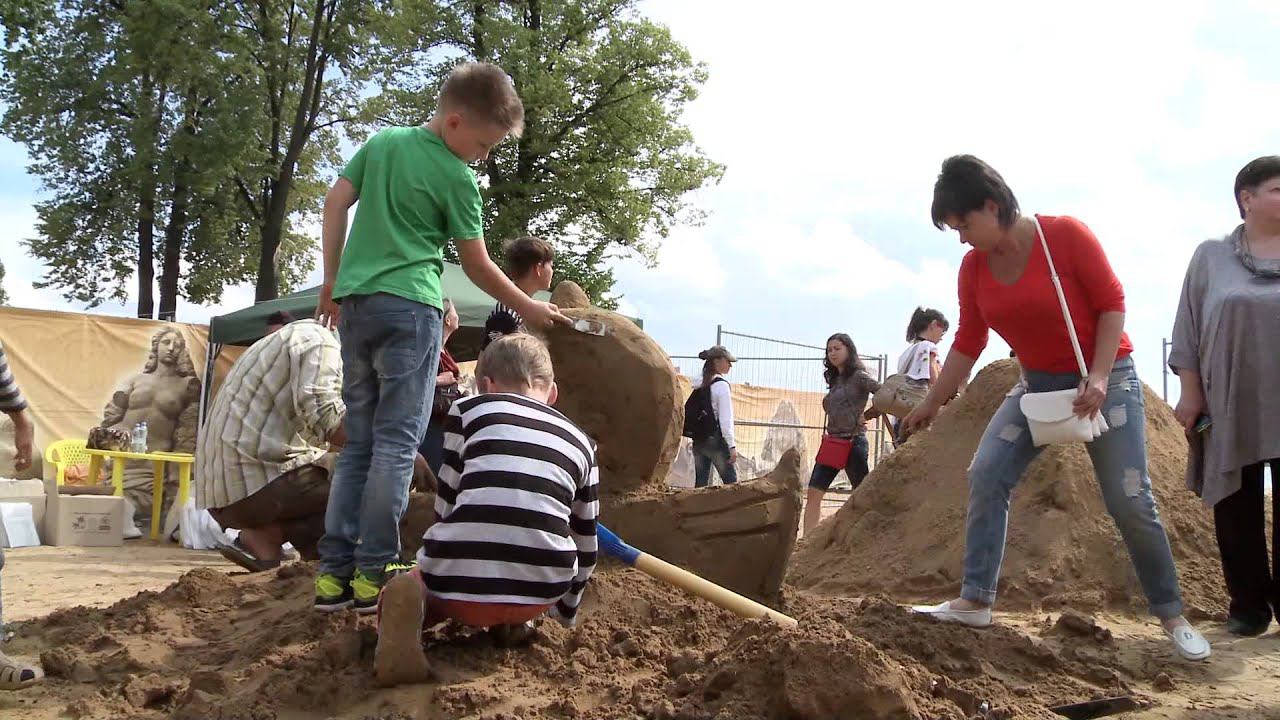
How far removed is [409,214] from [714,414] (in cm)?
493

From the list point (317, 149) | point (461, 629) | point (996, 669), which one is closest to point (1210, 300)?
point (996, 669)

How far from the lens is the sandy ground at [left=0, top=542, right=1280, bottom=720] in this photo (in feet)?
9.41

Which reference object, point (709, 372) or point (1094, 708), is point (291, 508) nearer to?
point (1094, 708)

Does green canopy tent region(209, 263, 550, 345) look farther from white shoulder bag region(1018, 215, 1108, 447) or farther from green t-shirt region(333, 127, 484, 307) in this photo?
white shoulder bag region(1018, 215, 1108, 447)

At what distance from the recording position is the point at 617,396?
3.77m

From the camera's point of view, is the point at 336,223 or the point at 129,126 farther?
the point at 129,126

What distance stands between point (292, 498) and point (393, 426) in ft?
6.46

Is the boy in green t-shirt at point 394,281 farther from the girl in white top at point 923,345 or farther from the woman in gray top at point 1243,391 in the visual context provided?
the girl in white top at point 923,345

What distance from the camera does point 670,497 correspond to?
11.9 feet

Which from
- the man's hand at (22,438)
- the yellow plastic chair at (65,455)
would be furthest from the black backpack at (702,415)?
the yellow plastic chair at (65,455)

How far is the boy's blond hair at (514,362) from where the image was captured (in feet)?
9.23

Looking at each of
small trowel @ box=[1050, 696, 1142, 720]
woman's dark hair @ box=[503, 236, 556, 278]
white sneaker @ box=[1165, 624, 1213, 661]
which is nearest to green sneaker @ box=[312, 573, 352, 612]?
woman's dark hair @ box=[503, 236, 556, 278]

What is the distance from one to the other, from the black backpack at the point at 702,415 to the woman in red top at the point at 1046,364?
164 inches

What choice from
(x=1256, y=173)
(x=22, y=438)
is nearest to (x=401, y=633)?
(x=22, y=438)
